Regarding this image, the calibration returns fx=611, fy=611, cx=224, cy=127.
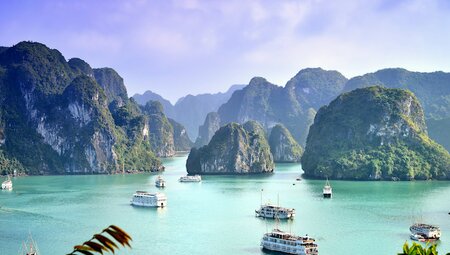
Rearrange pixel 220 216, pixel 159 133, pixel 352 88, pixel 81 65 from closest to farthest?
pixel 220 216
pixel 81 65
pixel 159 133
pixel 352 88

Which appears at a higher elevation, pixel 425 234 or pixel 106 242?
pixel 106 242

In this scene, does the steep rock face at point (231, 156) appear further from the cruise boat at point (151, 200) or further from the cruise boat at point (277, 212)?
the cruise boat at point (277, 212)

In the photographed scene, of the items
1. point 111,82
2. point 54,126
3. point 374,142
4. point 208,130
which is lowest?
point 374,142

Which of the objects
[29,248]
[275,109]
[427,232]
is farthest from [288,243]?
[275,109]

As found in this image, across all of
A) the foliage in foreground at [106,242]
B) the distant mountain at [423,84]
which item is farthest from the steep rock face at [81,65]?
the foliage in foreground at [106,242]

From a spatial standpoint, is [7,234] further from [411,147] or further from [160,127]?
[160,127]

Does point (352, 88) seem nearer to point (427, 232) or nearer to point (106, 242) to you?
point (427, 232)
